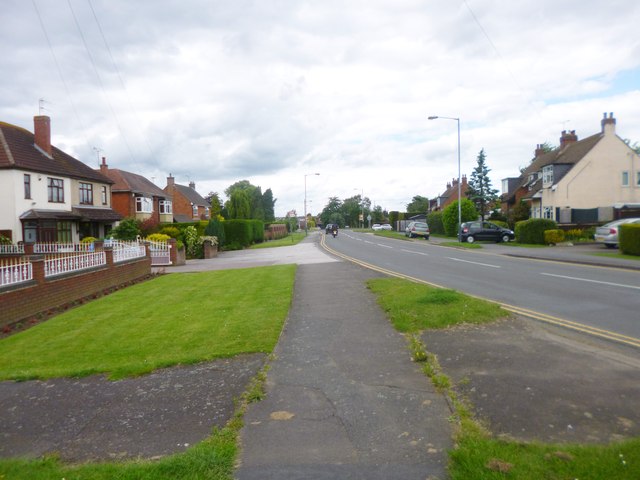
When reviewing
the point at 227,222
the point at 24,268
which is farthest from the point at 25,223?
the point at 24,268

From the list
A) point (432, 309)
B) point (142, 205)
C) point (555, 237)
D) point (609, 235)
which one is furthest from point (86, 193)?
point (609, 235)

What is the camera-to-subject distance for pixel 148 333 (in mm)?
8828

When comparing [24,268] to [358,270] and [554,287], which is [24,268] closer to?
[358,270]

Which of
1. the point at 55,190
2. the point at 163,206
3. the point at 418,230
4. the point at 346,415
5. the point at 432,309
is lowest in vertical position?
the point at 346,415

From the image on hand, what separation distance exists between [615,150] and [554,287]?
3613 centimetres

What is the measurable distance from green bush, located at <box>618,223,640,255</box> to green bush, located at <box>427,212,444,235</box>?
2993cm

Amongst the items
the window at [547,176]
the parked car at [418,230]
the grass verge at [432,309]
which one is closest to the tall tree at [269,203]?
the parked car at [418,230]

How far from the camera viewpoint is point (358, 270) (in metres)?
17.4

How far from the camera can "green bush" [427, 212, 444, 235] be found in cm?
5296

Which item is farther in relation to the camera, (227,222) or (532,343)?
(227,222)

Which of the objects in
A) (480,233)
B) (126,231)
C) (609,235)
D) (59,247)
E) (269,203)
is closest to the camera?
(59,247)

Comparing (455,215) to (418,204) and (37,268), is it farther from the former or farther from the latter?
(418,204)

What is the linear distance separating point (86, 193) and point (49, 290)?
89.5 feet

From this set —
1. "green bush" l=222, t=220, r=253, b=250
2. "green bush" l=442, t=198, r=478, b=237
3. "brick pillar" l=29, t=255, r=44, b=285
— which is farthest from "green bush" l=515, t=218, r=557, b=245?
"brick pillar" l=29, t=255, r=44, b=285
